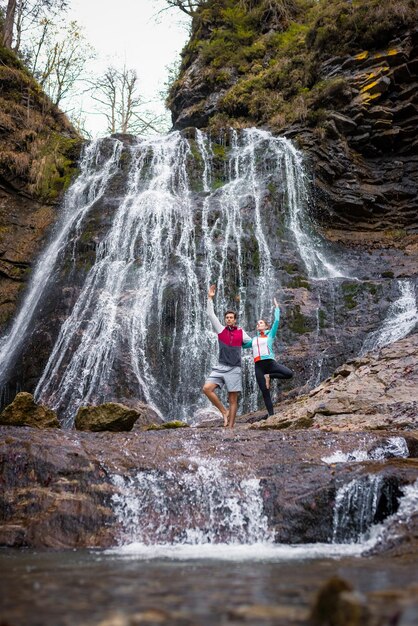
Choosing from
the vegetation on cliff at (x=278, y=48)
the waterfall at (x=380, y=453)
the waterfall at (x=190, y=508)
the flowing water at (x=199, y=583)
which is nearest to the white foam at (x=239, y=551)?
the flowing water at (x=199, y=583)

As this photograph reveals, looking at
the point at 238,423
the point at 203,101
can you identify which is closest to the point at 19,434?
the point at 238,423

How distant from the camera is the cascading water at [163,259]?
13.7 meters

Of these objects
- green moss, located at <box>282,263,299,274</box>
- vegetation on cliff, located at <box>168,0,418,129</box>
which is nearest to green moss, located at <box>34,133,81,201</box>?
vegetation on cliff, located at <box>168,0,418,129</box>

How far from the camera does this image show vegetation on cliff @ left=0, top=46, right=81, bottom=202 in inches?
822

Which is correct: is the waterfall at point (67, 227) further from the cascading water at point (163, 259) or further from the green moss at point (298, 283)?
the green moss at point (298, 283)

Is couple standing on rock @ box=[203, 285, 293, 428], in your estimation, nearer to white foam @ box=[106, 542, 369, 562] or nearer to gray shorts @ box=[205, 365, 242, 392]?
gray shorts @ box=[205, 365, 242, 392]

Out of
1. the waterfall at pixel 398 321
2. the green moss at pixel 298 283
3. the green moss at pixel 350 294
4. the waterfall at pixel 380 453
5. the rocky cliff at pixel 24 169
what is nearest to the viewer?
the waterfall at pixel 380 453

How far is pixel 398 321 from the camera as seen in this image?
14.1m

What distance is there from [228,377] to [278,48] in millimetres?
22324

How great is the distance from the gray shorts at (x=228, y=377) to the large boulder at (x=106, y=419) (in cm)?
141

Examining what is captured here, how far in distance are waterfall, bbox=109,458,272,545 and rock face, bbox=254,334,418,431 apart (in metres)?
2.81

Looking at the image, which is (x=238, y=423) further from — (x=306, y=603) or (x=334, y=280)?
(x=306, y=603)

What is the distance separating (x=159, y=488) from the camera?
6402 mm

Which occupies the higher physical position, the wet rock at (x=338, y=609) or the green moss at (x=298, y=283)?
the green moss at (x=298, y=283)
